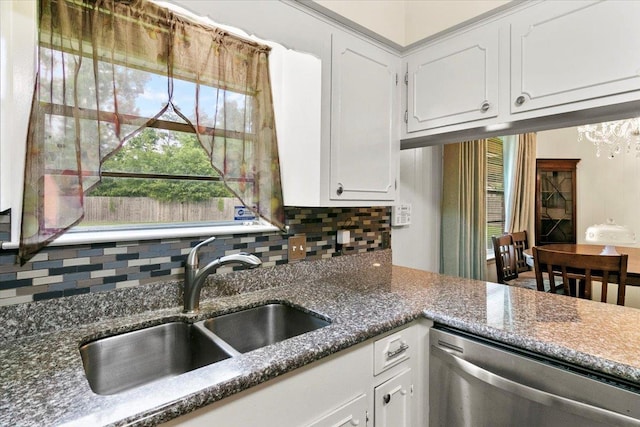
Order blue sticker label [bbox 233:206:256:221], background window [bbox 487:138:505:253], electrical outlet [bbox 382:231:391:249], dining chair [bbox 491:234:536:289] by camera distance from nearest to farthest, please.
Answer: blue sticker label [bbox 233:206:256:221] < electrical outlet [bbox 382:231:391:249] < dining chair [bbox 491:234:536:289] < background window [bbox 487:138:505:253]

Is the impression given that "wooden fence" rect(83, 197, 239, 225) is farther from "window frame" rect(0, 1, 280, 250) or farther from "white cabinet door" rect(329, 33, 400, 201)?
"white cabinet door" rect(329, 33, 400, 201)

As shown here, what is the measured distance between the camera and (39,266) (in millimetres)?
992

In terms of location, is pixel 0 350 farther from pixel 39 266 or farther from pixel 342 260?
pixel 342 260

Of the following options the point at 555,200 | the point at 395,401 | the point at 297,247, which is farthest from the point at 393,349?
the point at 555,200

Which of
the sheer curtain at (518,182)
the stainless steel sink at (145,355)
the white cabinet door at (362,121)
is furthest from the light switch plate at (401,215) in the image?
the sheer curtain at (518,182)

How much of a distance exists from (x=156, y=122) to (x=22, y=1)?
0.49 metres

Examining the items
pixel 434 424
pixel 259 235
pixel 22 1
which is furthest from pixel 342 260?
pixel 22 1

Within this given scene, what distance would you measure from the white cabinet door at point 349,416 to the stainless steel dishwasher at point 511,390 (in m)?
0.35

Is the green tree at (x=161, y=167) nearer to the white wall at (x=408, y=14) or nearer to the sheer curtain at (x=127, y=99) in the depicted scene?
the sheer curtain at (x=127, y=99)

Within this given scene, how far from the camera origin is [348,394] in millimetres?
1004

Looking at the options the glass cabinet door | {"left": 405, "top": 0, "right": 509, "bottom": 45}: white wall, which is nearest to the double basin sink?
{"left": 405, "top": 0, "right": 509, "bottom": 45}: white wall

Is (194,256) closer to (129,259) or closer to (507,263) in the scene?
(129,259)

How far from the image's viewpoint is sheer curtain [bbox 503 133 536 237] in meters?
3.71

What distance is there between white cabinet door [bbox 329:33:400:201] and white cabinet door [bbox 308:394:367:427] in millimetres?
800
